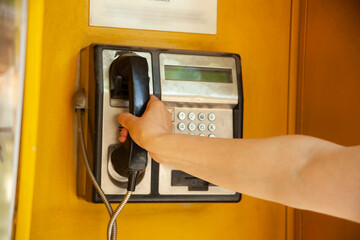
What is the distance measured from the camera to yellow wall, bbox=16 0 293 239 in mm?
1179

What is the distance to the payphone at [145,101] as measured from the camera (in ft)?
3.53

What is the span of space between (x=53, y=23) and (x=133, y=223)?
0.54 metres

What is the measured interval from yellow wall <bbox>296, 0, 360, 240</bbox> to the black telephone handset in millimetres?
497

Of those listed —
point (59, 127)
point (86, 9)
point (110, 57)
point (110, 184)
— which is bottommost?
point (110, 184)

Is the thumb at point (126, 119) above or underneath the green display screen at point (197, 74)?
underneath

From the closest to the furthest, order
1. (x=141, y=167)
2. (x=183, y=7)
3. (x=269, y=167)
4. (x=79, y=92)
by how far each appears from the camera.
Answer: (x=269, y=167) → (x=141, y=167) → (x=79, y=92) → (x=183, y=7)

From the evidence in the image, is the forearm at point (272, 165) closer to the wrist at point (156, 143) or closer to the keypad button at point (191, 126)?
the wrist at point (156, 143)

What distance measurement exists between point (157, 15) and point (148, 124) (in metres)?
0.41

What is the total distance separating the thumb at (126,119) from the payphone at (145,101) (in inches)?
0.6

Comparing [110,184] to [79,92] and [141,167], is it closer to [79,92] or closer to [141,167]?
[141,167]

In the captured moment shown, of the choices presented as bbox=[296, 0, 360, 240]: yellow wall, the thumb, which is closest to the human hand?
the thumb

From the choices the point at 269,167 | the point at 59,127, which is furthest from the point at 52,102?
the point at 269,167

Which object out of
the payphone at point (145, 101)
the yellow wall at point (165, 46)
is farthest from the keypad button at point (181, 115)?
the yellow wall at point (165, 46)

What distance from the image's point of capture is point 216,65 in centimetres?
118
